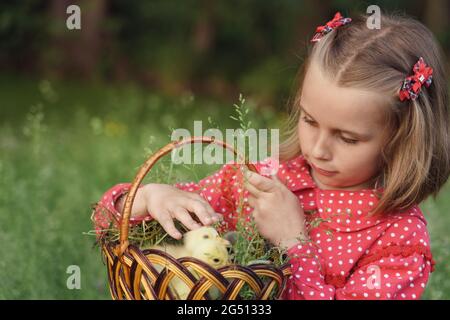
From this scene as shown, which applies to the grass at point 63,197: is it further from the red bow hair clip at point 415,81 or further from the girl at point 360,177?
the red bow hair clip at point 415,81

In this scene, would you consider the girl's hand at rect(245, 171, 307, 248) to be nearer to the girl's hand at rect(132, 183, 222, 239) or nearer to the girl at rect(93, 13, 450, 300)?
the girl at rect(93, 13, 450, 300)

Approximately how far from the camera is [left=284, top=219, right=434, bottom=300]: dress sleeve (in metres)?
1.98

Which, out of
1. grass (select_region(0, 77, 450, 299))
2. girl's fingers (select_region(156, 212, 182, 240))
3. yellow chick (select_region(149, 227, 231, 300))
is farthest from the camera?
grass (select_region(0, 77, 450, 299))

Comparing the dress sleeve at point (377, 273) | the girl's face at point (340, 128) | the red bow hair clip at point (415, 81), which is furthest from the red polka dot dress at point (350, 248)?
the red bow hair clip at point (415, 81)

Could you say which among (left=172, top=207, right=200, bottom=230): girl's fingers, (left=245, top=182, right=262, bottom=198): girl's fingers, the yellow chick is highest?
(left=245, top=182, right=262, bottom=198): girl's fingers

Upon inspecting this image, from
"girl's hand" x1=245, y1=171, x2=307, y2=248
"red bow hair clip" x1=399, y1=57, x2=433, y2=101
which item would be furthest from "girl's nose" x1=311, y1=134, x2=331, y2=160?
"red bow hair clip" x1=399, y1=57, x2=433, y2=101

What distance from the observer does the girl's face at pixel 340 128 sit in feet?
6.48

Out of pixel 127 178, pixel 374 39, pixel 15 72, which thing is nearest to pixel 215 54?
pixel 15 72

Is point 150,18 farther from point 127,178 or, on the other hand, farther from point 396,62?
point 396,62

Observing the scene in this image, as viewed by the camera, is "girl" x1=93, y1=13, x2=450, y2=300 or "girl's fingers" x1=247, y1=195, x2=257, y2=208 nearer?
"girl" x1=93, y1=13, x2=450, y2=300

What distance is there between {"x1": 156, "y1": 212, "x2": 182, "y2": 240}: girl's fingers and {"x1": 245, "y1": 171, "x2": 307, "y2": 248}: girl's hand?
0.26 meters

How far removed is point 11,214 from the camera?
3.52m

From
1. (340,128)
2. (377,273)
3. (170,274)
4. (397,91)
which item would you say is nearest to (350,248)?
A: (377,273)

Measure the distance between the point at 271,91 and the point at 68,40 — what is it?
334 centimetres
